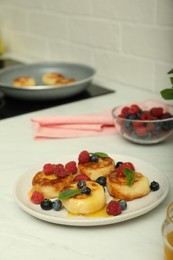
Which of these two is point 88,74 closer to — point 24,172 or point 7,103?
point 7,103

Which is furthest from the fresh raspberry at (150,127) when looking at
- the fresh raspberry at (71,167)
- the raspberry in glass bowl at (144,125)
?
the fresh raspberry at (71,167)

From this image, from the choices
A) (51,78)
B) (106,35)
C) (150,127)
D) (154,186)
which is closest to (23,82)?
(51,78)

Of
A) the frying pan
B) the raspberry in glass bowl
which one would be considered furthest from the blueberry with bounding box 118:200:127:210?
the frying pan

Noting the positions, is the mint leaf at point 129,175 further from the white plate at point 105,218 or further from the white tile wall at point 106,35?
the white tile wall at point 106,35

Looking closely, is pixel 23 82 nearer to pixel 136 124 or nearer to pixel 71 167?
pixel 136 124

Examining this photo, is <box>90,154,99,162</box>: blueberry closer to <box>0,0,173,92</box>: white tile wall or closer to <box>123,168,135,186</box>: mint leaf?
<box>123,168,135,186</box>: mint leaf

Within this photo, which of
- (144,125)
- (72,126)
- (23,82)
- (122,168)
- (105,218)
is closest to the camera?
(105,218)

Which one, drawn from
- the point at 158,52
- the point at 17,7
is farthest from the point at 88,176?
the point at 17,7
